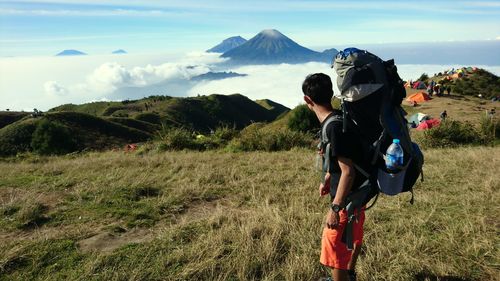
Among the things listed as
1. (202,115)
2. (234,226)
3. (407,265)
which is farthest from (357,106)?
(202,115)

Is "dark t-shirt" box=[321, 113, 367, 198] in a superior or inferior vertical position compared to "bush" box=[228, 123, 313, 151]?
superior

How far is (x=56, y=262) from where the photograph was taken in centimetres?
371

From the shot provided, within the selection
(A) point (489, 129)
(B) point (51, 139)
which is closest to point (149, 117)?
(B) point (51, 139)

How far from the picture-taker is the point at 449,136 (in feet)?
49.9

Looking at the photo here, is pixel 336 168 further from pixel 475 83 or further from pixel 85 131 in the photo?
pixel 85 131

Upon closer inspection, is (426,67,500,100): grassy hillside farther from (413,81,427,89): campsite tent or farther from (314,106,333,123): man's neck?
(314,106,333,123): man's neck

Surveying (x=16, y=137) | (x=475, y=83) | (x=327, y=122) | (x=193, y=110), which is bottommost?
A: (x=193, y=110)

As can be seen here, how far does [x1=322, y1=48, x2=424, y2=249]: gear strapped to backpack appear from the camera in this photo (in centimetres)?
259

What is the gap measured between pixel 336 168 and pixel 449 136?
48.1 feet

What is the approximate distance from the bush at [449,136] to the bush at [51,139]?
4266 cm

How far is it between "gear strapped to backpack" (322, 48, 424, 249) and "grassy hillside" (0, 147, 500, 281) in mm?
1087

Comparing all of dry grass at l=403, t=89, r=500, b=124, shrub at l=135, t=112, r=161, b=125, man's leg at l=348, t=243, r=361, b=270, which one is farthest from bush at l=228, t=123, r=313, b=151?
shrub at l=135, t=112, r=161, b=125

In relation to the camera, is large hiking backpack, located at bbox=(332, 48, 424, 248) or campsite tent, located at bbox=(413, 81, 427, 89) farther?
campsite tent, located at bbox=(413, 81, 427, 89)

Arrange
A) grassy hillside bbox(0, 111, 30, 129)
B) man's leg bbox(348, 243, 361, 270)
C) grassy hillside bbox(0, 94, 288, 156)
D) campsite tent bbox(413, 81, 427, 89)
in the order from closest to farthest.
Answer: man's leg bbox(348, 243, 361, 270)
campsite tent bbox(413, 81, 427, 89)
grassy hillside bbox(0, 94, 288, 156)
grassy hillside bbox(0, 111, 30, 129)
